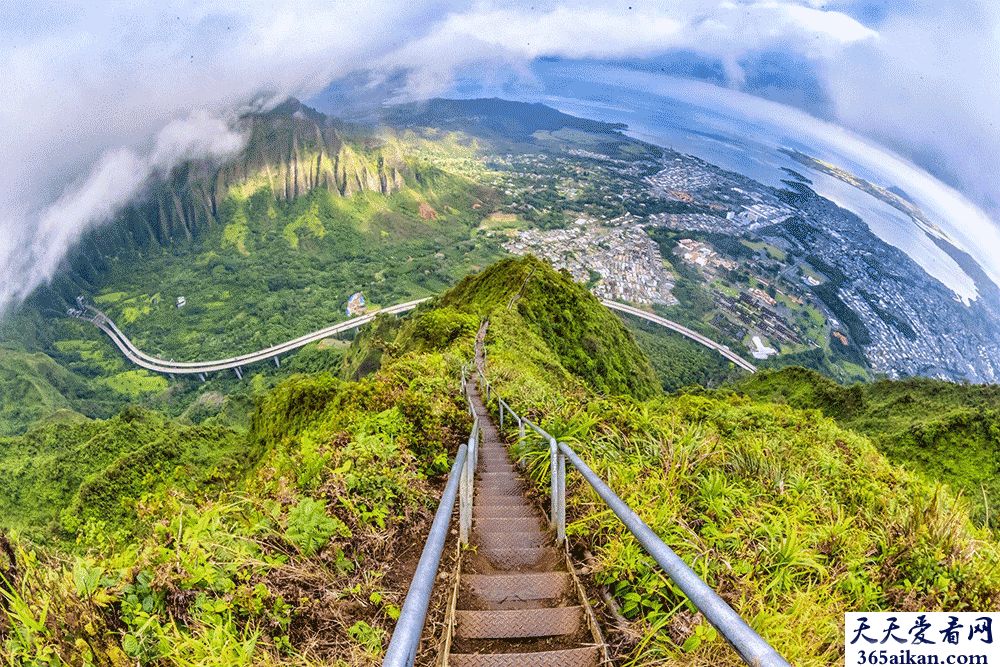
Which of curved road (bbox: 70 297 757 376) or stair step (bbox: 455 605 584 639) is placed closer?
stair step (bbox: 455 605 584 639)

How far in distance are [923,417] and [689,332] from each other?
216 ft

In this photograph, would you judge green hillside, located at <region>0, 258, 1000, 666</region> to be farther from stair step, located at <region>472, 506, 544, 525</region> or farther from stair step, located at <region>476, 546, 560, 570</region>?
stair step, located at <region>472, 506, 544, 525</region>

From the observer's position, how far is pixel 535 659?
2256mm

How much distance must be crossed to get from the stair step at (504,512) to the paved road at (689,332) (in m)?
83.4

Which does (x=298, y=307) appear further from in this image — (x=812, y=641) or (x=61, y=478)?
(x=812, y=641)

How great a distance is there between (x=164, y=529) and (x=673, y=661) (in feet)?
11.1

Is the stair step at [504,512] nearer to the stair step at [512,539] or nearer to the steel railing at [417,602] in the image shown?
the stair step at [512,539]

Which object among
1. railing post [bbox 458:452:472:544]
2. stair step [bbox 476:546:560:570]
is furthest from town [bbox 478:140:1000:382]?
railing post [bbox 458:452:472:544]

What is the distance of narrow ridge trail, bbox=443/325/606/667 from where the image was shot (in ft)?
7.49

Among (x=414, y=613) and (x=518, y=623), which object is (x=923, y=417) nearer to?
(x=518, y=623)

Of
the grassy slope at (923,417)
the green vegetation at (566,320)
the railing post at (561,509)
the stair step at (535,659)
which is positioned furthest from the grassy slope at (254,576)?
the green vegetation at (566,320)

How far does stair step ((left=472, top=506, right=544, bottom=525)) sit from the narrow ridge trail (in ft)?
0.06

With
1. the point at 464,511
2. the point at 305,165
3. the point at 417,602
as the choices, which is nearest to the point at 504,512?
the point at 464,511

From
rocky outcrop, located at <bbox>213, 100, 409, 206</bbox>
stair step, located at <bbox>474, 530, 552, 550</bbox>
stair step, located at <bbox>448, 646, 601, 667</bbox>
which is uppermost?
rocky outcrop, located at <bbox>213, 100, 409, 206</bbox>
